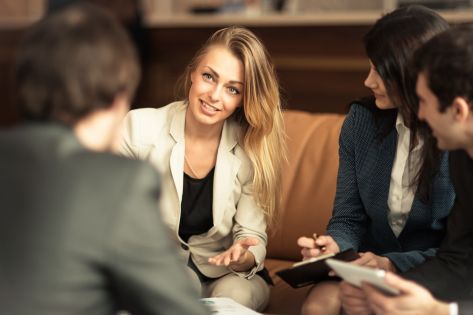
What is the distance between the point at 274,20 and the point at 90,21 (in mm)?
3874

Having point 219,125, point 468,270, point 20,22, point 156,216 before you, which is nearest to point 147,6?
point 20,22

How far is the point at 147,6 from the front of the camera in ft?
19.3

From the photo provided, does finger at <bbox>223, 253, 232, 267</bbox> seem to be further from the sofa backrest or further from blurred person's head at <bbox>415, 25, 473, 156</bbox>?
blurred person's head at <bbox>415, 25, 473, 156</bbox>

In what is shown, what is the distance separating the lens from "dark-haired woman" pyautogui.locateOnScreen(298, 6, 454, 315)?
205 cm

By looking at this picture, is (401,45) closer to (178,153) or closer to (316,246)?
(316,246)

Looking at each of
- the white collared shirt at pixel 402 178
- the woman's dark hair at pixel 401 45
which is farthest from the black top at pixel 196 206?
the woman's dark hair at pixel 401 45

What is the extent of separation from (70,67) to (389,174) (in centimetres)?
124

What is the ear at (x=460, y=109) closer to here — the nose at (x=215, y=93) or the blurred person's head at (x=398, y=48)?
the blurred person's head at (x=398, y=48)

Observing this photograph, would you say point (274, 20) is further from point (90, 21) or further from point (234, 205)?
point (90, 21)

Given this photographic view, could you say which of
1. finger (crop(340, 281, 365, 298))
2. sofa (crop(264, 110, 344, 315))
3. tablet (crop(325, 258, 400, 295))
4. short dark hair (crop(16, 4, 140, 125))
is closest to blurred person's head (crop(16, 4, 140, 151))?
short dark hair (crop(16, 4, 140, 125))

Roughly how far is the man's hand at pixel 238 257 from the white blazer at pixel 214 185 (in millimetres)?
30

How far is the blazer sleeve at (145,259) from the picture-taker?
123 cm

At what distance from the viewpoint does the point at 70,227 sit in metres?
1.23

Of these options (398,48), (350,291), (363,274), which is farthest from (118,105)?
(398,48)
